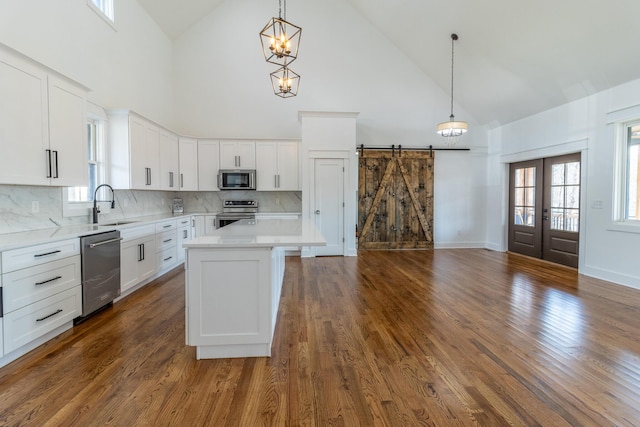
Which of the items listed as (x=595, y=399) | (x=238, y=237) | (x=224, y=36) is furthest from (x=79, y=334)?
(x=224, y=36)

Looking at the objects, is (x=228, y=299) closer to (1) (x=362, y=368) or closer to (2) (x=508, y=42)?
(1) (x=362, y=368)

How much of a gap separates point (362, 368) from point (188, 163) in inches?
214

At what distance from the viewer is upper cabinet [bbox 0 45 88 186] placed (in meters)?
2.43

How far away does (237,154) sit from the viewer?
21.1ft

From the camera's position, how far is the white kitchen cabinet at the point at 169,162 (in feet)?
17.5

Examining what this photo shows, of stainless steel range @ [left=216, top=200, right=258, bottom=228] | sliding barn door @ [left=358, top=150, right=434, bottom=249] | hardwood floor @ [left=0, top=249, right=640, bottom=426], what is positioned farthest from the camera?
sliding barn door @ [left=358, top=150, right=434, bottom=249]

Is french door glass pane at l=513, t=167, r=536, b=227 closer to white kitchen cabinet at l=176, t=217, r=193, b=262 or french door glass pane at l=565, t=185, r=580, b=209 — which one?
french door glass pane at l=565, t=185, r=580, b=209

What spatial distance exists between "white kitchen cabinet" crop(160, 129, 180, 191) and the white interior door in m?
2.72

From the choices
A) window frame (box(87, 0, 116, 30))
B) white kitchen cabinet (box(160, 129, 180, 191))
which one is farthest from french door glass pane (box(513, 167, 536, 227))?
window frame (box(87, 0, 116, 30))

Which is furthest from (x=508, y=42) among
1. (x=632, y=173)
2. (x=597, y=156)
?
(x=632, y=173)

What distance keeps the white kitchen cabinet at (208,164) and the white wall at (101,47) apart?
95cm

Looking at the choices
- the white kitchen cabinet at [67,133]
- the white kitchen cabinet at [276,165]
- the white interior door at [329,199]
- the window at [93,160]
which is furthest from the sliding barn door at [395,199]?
the white kitchen cabinet at [67,133]

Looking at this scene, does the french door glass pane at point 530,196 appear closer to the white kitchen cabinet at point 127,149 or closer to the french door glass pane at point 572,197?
the french door glass pane at point 572,197

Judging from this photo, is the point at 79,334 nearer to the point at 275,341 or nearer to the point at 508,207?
the point at 275,341
